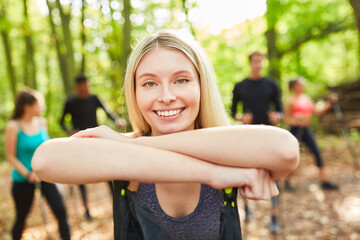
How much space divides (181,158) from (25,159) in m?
3.27

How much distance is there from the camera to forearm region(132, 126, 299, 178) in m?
1.03

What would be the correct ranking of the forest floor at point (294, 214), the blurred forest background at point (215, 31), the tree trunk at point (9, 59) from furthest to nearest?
the tree trunk at point (9, 59) → the blurred forest background at point (215, 31) → the forest floor at point (294, 214)

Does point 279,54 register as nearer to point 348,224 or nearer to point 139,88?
point 348,224

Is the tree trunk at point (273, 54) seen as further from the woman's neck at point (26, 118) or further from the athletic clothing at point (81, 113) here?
the woman's neck at point (26, 118)

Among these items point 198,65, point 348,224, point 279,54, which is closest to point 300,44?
point 279,54

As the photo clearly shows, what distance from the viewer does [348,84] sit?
12.8 m

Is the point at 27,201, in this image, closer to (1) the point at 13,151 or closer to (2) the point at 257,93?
(1) the point at 13,151

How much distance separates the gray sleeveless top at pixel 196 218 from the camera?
1316 mm

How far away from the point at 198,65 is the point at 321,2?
1059 cm

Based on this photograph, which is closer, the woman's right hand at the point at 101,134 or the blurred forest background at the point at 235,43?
the woman's right hand at the point at 101,134

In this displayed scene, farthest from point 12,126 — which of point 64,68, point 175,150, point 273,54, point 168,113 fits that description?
point 273,54

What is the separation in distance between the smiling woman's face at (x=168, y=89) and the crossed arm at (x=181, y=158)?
223mm

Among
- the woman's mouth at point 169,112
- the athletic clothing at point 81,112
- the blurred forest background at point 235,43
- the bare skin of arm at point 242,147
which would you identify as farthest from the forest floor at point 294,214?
the bare skin of arm at point 242,147

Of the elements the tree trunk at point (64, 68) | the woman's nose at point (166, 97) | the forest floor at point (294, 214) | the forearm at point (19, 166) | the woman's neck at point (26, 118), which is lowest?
the forest floor at point (294, 214)
